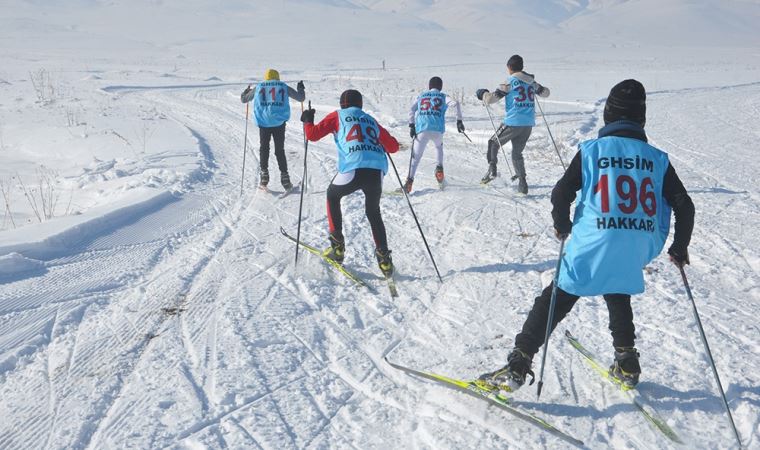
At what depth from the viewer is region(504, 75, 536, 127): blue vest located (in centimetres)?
733

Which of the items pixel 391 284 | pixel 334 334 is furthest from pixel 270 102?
pixel 334 334

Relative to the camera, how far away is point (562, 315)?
3213 millimetres

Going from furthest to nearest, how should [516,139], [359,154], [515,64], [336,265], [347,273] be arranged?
[516,139]
[515,64]
[336,265]
[347,273]
[359,154]

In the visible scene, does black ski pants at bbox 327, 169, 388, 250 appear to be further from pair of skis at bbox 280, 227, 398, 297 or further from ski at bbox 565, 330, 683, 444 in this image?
ski at bbox 565, 330, 683, 444

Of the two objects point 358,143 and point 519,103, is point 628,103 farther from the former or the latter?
point 519,103

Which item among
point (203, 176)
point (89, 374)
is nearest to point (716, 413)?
point (89, 374)

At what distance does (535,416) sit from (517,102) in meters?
5.28

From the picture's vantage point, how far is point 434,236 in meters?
6.26

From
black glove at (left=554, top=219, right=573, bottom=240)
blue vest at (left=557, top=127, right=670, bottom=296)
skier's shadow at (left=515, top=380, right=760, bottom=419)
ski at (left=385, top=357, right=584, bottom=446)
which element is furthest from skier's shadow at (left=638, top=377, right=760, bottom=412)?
black glove at (left=554, top=219, right=573, bottom=240)

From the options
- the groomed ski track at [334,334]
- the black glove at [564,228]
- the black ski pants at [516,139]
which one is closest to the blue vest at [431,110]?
the black ski pants at [516,139]

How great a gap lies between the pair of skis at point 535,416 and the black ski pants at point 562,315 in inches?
13.6

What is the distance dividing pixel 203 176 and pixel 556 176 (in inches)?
238

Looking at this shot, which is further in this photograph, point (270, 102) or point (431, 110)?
point (270, 102)

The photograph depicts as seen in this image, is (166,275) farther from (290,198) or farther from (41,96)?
(41,96)
